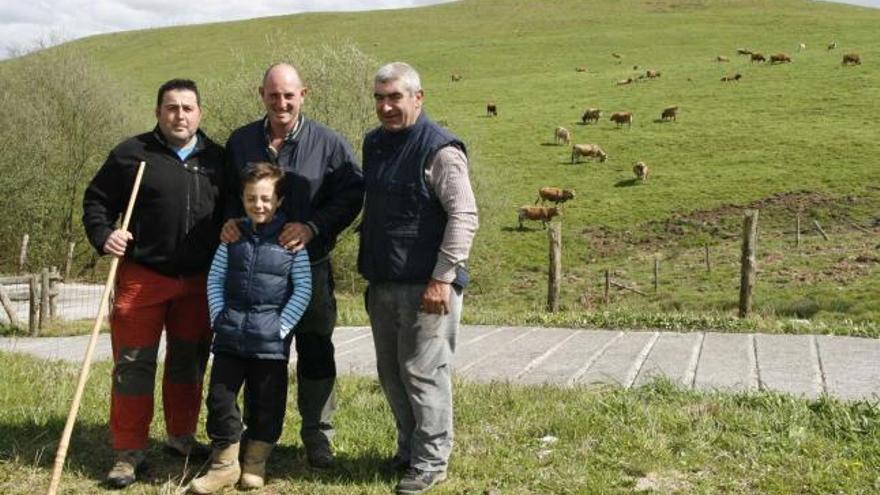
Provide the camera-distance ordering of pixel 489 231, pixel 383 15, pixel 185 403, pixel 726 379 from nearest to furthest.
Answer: pixel 185 403 → pixel 726 379 → pixel 489 231 → pixel 383 15

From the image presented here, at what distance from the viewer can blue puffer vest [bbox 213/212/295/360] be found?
458 cm

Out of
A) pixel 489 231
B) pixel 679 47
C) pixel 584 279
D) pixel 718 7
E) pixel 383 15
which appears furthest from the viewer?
pixel 383 15

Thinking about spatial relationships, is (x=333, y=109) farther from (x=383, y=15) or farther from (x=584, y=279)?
(x=383, y=15)

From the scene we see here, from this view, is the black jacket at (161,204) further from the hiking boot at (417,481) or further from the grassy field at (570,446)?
the hiking boot at (417,481)

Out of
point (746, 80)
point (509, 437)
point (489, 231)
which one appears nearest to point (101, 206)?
point (509, 437)

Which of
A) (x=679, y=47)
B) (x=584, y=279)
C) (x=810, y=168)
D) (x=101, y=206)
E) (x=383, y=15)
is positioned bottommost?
(x=584, y=279)

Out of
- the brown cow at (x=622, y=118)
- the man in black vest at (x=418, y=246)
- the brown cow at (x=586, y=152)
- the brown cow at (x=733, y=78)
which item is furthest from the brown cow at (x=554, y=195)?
the man in black vest at (x=418, y=246)

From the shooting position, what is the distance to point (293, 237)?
15.3 feet

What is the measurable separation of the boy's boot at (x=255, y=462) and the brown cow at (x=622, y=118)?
130 feet

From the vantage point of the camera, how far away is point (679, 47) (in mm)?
63781

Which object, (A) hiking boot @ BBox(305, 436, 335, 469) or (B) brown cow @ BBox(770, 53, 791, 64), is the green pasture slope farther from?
(A) hiking boot @ BBox(305, 436, 335, 469)

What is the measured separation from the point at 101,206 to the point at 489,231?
2284cm

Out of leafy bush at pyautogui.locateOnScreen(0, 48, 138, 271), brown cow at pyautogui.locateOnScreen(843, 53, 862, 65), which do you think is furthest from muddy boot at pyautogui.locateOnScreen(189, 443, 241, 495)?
brown cow at pyautogui.locateOnScreen(843, 53, 862, 65)

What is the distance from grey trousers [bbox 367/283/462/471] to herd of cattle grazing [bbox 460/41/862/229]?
84.8 ft
